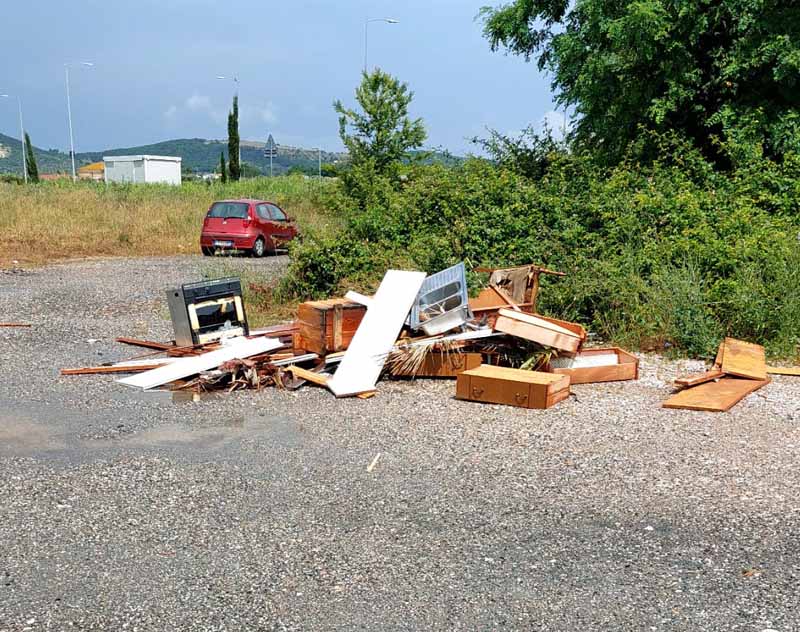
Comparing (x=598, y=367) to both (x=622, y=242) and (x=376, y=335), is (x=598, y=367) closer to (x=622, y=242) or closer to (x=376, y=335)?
(x=376, y=335)

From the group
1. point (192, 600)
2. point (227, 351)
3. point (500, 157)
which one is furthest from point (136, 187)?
point (192, 600)

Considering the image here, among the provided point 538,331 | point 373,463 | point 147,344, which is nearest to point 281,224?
point 147,344

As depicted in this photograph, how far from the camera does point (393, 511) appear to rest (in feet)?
15.1

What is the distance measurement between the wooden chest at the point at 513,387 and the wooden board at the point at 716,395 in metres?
1.01

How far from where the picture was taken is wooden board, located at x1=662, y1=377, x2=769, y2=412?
269 inches

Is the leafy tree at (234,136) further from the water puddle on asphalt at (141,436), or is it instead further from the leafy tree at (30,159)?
the water puddle on asphalt at (141,436)

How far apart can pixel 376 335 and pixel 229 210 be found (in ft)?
47.2

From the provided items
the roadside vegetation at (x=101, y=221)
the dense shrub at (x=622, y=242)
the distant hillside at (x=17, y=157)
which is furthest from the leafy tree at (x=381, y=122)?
the distant hillside at (x=17, y=157)

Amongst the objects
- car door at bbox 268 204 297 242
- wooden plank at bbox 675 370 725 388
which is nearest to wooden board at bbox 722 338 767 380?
wooden plank at bbox 675 370 725 388

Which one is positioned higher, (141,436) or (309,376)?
(309,376)

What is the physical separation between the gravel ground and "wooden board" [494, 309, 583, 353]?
1.74 feet

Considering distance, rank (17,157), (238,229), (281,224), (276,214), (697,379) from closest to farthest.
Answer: (697,379), (238,229), (281,224), (276,214), (17,157)

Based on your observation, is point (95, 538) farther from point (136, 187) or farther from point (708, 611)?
point (136, 187)

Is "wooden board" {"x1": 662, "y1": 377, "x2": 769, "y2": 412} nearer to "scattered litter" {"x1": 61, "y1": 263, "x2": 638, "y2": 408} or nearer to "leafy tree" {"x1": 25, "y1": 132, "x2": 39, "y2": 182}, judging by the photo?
"scattered litter" {"x1": 61, "y1": 263, "x2": 638, "y2": 408}
